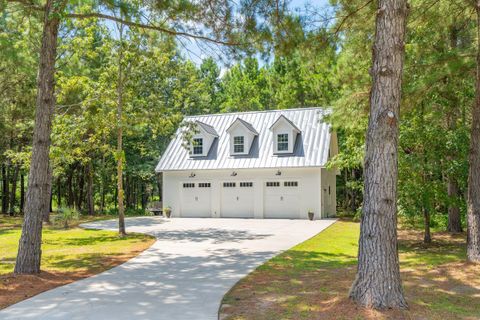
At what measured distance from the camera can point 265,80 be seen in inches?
1446

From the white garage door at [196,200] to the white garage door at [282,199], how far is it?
11.1 feet

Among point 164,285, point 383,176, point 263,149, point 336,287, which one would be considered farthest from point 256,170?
point 383,176

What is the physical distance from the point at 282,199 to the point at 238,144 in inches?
157

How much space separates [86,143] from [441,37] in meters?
12.5

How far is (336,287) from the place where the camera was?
7.01m

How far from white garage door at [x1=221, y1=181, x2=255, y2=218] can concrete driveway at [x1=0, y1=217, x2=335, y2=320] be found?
8.92m

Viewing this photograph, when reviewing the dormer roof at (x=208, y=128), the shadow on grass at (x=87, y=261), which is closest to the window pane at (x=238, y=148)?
the dormer roof at (x=208, y=128)

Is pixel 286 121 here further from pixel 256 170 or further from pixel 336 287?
pixel 336 287

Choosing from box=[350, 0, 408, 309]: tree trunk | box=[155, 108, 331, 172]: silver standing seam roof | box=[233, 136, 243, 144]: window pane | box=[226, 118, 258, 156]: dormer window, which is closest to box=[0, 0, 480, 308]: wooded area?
box=[350, 0, 408, 309]: tree trunk

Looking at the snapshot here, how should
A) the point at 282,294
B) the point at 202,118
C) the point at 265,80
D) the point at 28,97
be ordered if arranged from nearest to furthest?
the point at 282,294 → the point at 28,97 → the point at 202,118 → the point at 265,80

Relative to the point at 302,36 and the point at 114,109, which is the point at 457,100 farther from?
the point at 114,109

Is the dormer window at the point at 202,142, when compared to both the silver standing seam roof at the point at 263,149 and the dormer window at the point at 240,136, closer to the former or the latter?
the silver standing seam roof at the point at 263,149

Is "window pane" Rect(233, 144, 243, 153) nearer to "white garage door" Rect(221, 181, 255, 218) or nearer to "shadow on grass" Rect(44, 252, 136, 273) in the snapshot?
"white garage door" Rect(221, 181, 255, 218)

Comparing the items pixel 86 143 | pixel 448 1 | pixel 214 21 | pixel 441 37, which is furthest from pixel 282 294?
pixel 86 143
